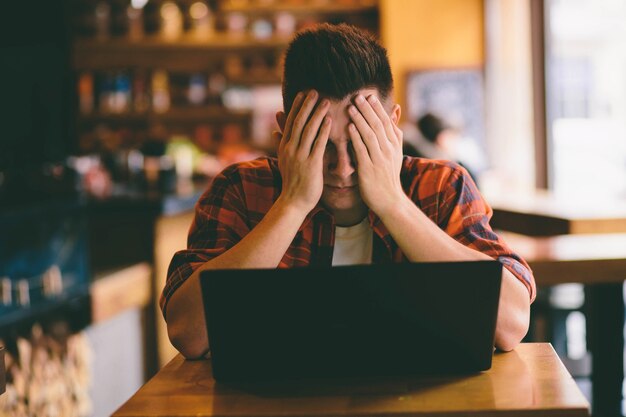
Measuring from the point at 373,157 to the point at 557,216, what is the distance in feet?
6.45

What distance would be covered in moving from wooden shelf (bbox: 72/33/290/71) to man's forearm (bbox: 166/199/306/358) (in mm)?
5650

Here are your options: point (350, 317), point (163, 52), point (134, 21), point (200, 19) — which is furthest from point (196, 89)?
point (350, 317)

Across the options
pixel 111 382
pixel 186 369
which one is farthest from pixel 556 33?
pixel 186 369

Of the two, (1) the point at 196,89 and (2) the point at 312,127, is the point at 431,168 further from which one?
(1) the point at 196,89

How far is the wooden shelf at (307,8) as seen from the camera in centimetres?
676

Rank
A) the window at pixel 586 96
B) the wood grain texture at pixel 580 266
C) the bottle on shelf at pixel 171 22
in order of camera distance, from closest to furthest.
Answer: the wood grain texture at pixel 580 266, the window at pixel 586 96, the bottle on shelf at pixel 171 22

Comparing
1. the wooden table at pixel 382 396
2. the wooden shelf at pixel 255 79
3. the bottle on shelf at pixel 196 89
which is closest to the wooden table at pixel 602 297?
the wooden table at pixel 382 396

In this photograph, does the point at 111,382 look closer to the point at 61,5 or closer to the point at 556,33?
the point at 61,5

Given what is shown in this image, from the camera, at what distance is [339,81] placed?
1335mm

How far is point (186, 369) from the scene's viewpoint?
3.88 feet

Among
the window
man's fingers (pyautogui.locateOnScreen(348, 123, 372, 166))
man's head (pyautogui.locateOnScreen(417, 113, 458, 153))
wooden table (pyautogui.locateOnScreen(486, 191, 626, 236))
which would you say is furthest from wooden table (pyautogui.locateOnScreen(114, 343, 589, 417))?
the window

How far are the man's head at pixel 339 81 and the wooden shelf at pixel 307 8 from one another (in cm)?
549

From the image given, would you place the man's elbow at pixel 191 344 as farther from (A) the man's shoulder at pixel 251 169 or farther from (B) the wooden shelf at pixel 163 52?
(B) the wooden shelf at pixel 163 52

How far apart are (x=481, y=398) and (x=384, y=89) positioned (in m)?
0.63
